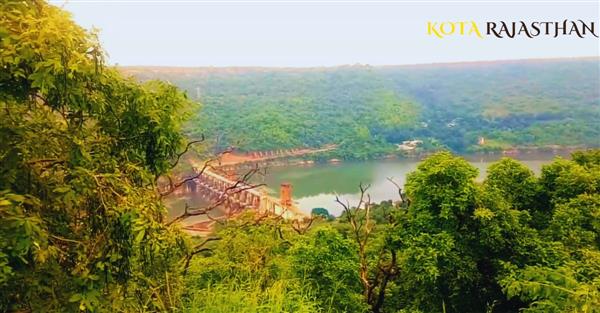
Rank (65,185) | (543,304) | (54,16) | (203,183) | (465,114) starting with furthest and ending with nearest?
(465,114) < (203,183) < (543,304) < (65,185) < (54,16)

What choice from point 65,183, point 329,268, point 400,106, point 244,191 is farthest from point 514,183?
point 400,106

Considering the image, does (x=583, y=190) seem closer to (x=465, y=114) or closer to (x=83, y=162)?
(x=83, y=162)

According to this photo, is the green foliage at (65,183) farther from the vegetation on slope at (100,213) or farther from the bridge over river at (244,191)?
the bridge over river at (244,191)

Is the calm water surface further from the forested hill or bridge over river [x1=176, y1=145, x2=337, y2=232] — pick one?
the forested hill

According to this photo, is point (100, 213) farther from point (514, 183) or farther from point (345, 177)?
point (345, 177)

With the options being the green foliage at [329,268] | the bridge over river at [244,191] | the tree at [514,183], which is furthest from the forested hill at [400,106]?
the green foliage at [329,268]

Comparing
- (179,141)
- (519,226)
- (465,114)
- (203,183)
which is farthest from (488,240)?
(465,114)

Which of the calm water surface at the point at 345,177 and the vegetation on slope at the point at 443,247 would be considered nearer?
the vegetation on slope at the point at 443,247
